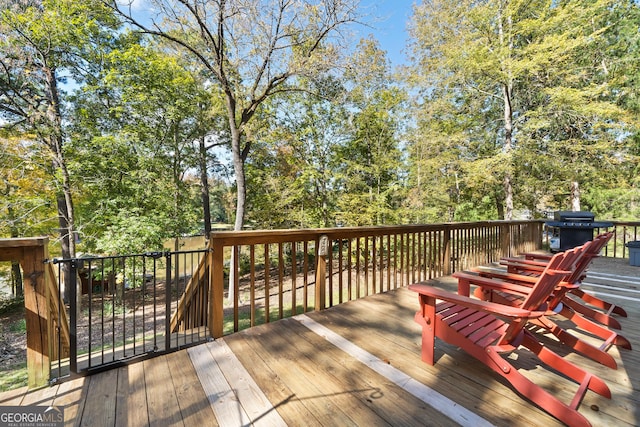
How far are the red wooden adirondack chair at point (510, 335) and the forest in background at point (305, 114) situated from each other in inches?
246

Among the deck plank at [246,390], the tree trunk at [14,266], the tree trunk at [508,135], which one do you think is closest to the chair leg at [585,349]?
the deck plank at [246,390]

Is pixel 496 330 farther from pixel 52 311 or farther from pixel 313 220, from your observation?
pixel 313 220

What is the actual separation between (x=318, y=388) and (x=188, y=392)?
79 cm

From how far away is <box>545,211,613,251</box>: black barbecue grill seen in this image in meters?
5.20

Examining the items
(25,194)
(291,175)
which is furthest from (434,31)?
(25,194)

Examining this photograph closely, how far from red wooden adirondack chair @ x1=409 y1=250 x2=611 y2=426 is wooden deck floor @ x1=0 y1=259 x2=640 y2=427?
12 cm

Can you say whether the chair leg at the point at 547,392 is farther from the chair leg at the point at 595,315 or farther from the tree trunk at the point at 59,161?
the tree trunk at the point at 59,161

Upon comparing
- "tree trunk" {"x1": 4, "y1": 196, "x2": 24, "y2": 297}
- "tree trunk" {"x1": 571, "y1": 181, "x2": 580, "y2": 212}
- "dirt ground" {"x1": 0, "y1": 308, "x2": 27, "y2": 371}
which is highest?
"tree trunk" {"x1": 571, "y1": 181, "x2": 580, "y2": 212}

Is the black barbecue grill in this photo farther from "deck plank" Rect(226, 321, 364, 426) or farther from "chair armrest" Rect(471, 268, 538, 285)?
"deck plank" Rect(226, 321, 364, 426)

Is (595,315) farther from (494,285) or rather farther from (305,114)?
(305,114)

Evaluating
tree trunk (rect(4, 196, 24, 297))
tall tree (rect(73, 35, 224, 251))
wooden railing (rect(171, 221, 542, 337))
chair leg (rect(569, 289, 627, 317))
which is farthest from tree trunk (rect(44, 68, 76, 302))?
chair leg (rect(569, 289, 627, 317))

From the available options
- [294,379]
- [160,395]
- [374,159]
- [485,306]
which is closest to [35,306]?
[160,395]

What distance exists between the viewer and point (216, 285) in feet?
7.47

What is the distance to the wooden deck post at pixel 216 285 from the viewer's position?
7.38 ft
